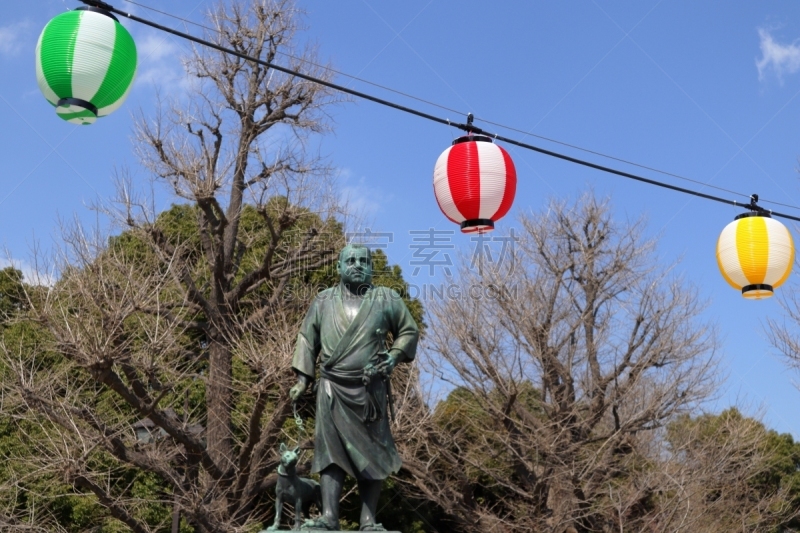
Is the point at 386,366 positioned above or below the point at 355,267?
below

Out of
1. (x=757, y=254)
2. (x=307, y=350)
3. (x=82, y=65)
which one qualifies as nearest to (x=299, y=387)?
(x=307, y=350)

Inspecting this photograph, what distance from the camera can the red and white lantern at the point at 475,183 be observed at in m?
6.68

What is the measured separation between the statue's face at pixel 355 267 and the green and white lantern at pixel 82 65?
5.92 feet

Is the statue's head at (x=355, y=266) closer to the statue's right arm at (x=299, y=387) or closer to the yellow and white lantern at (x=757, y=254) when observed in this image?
the statue's right arm at (x=299, y=387)

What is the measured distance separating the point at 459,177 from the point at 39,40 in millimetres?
3198

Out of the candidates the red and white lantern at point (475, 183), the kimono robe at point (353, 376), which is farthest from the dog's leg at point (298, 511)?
the red and white lantern at point (475, 183)

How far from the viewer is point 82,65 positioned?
5145 mm

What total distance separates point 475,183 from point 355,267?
4.80 feet

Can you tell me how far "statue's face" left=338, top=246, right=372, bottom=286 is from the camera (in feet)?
18.7

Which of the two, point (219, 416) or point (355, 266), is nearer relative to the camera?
point (355, 266)

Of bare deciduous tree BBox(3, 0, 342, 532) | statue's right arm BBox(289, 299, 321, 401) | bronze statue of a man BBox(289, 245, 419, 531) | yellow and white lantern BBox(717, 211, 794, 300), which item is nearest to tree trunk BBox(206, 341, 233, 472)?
bare deciduous tree BBox(3, 0, 342, 532)

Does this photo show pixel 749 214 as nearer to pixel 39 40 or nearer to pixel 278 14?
pixel 39 40

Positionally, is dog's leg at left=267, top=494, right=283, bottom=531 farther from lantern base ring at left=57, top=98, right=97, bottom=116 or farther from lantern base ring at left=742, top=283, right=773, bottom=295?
lantern base ring at left=742, top=283, right=773, bottom=295

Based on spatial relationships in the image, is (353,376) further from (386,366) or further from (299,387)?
(299,387)
